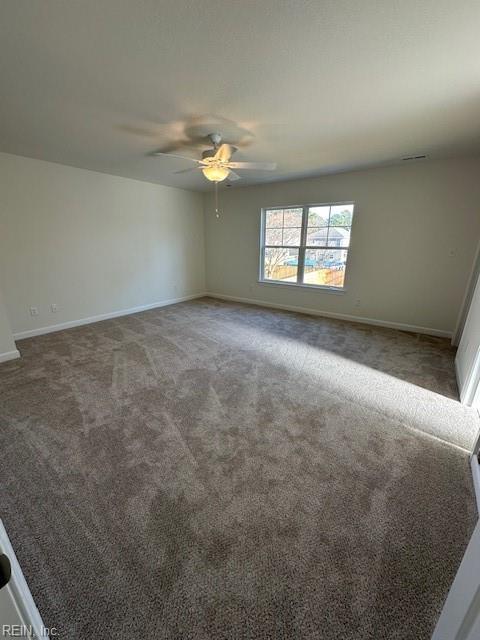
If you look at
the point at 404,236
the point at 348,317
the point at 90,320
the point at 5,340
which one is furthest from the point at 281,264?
the point at 5,340

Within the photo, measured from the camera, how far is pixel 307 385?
2684 millimetres

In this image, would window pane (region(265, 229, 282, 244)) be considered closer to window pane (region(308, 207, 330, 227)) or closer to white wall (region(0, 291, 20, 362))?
window pane (region(308, 207, 330, 227))

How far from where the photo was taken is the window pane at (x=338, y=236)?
4.52 metres

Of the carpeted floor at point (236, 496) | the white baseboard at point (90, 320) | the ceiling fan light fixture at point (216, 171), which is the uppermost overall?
the ceiling fan light fixture at point (216, 171)

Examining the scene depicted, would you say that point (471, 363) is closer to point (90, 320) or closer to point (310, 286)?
point (310, 286)

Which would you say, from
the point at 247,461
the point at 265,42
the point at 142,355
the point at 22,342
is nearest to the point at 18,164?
the point at 22,342

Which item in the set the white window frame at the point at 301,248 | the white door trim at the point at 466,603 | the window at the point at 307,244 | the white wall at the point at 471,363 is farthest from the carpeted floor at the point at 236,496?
the window at the point at 307,244

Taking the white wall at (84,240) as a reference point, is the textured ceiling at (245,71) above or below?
above

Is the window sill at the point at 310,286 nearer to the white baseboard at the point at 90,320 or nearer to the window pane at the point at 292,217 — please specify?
the window pane at the point at 292,217

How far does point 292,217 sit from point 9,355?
4883 mm

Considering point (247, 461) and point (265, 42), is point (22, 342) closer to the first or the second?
point (247, 461)

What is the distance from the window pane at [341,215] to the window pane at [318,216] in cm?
11

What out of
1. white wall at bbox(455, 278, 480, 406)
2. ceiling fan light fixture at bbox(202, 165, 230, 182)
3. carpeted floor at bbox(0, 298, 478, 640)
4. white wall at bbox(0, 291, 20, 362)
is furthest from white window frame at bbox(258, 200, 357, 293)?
white wall at bbox(0, 291, 20, 362)

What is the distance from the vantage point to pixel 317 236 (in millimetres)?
4844
